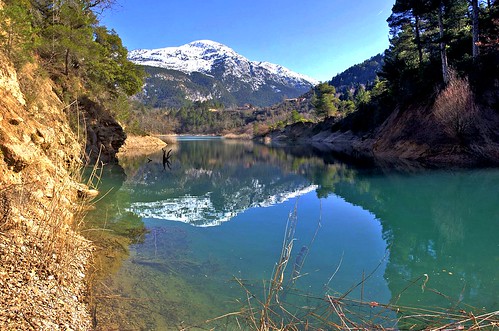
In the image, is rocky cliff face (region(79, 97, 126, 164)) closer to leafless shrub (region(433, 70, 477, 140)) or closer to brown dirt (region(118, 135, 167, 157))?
brown dirt (region(118, 135, 167, 157))

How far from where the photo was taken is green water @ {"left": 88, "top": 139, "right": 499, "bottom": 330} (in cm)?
526

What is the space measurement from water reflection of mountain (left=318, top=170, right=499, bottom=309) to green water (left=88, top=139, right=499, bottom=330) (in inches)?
1.4

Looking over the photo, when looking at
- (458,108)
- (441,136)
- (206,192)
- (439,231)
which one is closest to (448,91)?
(458,108)

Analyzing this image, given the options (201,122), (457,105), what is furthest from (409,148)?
(201,122)

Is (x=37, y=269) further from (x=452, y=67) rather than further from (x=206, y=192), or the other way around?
(x=452, y=67)

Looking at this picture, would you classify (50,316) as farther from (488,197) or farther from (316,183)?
(316,183)

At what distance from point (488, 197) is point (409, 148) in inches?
687

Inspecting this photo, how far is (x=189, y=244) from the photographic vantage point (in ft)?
27.2

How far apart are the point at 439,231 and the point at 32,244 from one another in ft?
33.0

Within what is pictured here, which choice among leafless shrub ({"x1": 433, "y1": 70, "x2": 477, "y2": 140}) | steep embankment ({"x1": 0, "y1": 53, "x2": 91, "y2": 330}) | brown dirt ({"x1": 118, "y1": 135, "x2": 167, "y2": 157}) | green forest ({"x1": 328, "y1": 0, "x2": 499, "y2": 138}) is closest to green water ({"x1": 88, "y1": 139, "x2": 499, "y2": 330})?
steep embankment ({"x1": 0, "y1": 53, "x2": 91, "y2": 330})

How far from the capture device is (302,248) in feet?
26.0

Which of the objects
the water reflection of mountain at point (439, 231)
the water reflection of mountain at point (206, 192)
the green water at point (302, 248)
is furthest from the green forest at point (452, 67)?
the water reflection of mountain at point (206, 192)

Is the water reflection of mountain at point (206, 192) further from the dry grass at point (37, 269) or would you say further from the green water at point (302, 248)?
the dry grass at point (37, 269)

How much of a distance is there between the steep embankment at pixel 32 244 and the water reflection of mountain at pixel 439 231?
16.5 feet
